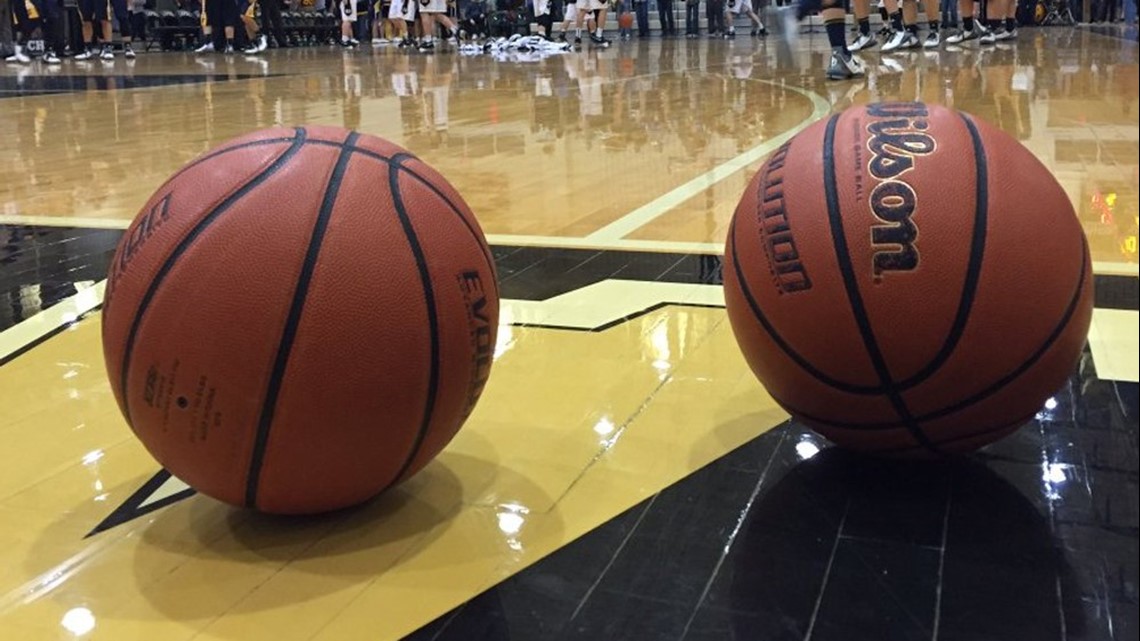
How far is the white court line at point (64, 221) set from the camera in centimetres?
527

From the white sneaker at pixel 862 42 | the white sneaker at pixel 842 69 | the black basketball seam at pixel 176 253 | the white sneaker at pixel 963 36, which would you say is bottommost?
the black basketball seam at pixel 176 253

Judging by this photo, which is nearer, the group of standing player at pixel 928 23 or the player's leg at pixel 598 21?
the group of standing player at pixel 928 23

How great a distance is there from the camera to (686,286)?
12.9 ft

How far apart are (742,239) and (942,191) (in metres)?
0.46

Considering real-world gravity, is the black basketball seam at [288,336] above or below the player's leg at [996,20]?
below

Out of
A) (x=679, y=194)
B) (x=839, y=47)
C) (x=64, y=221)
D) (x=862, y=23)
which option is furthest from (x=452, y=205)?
(x=862, y=23)

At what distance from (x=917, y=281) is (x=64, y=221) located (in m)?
4.51

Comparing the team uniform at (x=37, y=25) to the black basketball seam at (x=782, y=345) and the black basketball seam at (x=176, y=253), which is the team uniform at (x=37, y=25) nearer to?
the black basketball seam at (x=176, y=253)

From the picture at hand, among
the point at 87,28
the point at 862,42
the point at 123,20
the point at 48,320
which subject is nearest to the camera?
the point at 48,320

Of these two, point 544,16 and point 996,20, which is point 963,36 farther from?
point 544,16

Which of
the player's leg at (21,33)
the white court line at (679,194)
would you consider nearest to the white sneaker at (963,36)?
the white court line at (679,194)

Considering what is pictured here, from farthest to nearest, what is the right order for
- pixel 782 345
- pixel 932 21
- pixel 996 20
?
pixel 996 20
pixel 932 21
pixel 782 345

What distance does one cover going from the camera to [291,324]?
6.74 ft

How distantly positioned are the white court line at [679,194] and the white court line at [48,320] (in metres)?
1.95
